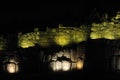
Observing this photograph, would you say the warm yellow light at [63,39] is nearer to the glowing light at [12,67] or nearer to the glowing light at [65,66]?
the glowing light at [65,66]

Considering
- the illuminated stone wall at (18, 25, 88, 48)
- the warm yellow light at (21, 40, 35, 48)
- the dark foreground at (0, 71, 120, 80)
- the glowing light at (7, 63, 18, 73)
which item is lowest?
the dark foreground at (0, 71, 120, 80)

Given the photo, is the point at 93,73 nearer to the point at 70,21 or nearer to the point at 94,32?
the point at 94,32

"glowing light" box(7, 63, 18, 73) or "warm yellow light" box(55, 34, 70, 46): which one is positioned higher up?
"warm yellow light" box(55, 34, 70, 46)

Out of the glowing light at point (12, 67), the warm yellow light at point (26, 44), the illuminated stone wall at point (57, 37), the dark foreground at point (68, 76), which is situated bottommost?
the dark foreground at point (68, 76)

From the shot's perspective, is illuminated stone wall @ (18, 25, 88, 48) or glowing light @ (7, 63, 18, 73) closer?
glowing light @ (7, 63, 18, 73)

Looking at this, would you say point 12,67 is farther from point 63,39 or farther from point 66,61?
point 63,39

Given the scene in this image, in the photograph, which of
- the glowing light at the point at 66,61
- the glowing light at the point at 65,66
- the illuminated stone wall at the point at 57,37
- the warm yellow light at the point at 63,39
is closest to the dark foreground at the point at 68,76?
the glowing light at the point at 65,66

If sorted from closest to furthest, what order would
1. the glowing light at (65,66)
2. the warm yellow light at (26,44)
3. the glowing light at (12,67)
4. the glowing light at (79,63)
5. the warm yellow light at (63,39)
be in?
1. the glowing light at (65,66)
2. the glowing light at (79,63)
3. the glowing light at (12,67)
4. the warm yellow light at (63,39)
5. the warm yellow light at (26,44)

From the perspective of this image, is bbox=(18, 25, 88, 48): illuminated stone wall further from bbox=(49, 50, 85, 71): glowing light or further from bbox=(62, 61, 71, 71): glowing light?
bbox=(62, 61, 71, 71): glowing light

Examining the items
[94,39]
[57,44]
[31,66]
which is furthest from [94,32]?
[31,66]

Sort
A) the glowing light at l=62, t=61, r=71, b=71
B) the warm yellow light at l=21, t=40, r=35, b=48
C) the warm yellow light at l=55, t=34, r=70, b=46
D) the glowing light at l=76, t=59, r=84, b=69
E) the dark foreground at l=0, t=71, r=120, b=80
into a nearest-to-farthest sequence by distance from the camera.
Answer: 1. the dark foreground at l=0, t=71, r=120, b=80
2. the glowing light at l=62, t=61, r=71, b=71
3. the glowing light at l=76, t=59, r=84, b=69
4. the warm yellow light at l=55, t=34, r=70, b=46
5. the warm yellow light at l=21, t=40, r=35, b=48

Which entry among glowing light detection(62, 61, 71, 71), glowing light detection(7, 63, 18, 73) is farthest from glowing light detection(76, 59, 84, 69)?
glowing light detection(7, 63, 18, 73)

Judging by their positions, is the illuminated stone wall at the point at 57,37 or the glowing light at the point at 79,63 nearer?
the glowing light at the point at 79,63

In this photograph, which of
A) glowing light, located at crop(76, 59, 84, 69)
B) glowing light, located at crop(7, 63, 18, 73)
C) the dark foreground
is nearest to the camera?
the dark foreground
